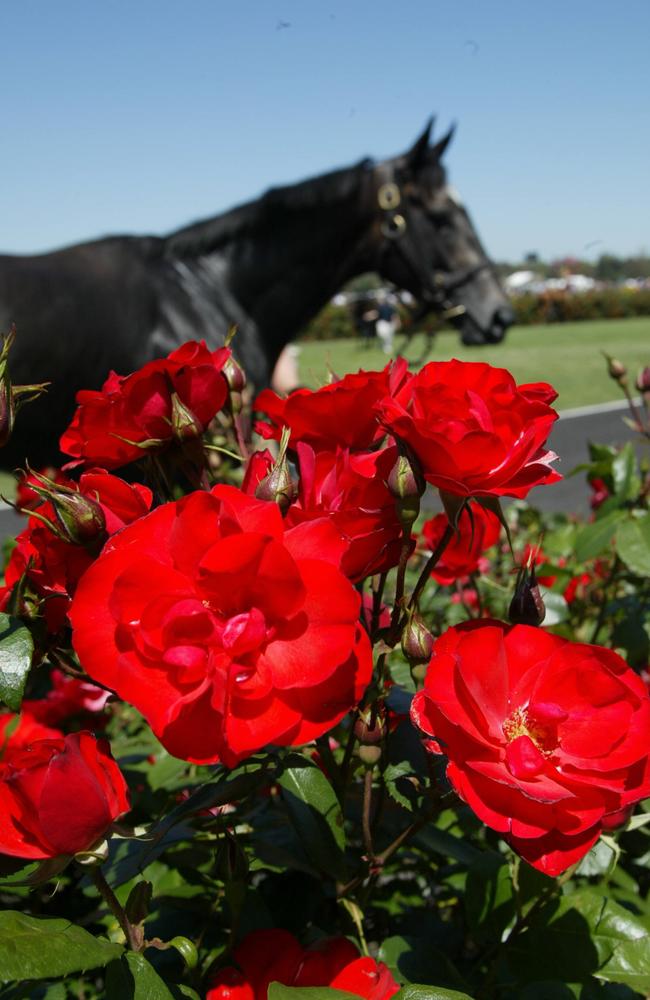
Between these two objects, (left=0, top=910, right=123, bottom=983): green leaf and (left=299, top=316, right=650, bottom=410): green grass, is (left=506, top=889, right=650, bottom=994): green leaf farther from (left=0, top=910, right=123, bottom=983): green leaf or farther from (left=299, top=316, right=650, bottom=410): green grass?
(left=299, top=316, right=650, bottom=410): green grass

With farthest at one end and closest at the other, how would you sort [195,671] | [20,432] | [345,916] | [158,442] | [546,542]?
[20,432] < [546,542] < [345,916] < [158,442] < [195,671]

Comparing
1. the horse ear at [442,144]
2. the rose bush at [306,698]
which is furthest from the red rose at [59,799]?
the horse ear at [442,144]

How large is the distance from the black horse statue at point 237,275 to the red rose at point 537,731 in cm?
259

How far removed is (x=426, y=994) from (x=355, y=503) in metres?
0.32

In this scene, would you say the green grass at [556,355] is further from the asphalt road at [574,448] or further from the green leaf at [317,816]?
the green leaf at [317,816]

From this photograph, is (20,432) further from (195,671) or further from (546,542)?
(195,671)

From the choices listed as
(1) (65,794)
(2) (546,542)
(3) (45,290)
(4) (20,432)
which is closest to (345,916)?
(1) (65,794)

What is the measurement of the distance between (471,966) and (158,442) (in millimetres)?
581

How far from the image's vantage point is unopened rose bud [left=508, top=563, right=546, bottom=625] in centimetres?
64

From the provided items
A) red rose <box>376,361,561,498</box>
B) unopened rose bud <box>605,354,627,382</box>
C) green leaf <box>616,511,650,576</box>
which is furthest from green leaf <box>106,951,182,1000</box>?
unopened rose bud <box>605,354,627,382</box>

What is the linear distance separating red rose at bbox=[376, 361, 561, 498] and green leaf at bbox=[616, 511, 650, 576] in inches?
25.0

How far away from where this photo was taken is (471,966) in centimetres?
85

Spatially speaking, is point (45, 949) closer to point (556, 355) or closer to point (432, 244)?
point (432, 244)

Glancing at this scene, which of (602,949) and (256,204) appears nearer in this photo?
(602,949)
